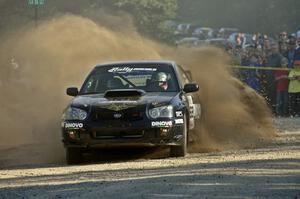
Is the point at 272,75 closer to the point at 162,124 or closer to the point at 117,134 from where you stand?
the point at 162,124

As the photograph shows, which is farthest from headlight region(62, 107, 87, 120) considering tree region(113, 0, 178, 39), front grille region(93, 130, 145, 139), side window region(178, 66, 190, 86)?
tree region(113, 0, 178, 39)

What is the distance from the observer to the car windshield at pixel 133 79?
44.8ft

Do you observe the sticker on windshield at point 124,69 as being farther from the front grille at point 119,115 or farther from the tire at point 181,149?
the front grille at point 119,115

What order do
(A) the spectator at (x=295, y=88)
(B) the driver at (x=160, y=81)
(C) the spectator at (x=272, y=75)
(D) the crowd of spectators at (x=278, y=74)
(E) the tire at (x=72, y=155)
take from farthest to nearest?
1. (C) the spectator at (x=272, y=75)
2. (D) the crowd of spectators at (x=278, y=74)
3. (A) the spectator at (x=295, y=88)
4. (B) the driver at (x=160, y=81)
5. (E) the tire at (x=72, y=155)

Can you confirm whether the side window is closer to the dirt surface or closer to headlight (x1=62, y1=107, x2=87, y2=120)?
the dirt surface

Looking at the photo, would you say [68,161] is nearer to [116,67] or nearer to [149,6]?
[116,67]

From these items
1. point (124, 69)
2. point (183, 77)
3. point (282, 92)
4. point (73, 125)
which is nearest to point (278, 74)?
point (282, 92)

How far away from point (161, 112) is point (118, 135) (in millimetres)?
668

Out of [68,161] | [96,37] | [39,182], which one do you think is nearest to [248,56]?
[96,37]

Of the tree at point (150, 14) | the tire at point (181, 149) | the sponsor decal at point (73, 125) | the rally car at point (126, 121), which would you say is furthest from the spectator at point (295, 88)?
the tree at point (150, 14)

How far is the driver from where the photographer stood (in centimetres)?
1362

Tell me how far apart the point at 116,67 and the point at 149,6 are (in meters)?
32.3

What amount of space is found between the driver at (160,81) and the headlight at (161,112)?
943 mm

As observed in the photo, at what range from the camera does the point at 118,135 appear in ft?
41.1
